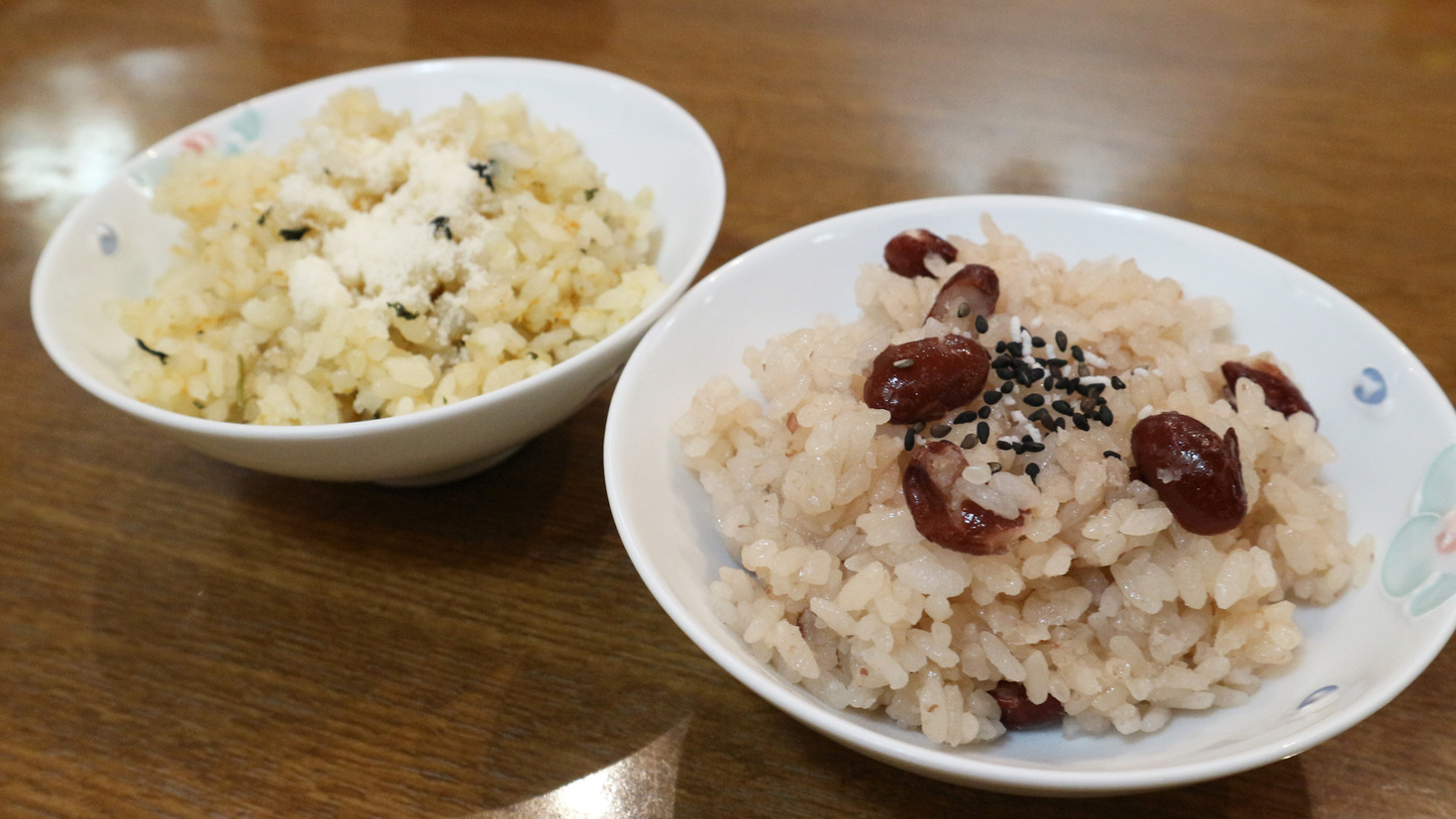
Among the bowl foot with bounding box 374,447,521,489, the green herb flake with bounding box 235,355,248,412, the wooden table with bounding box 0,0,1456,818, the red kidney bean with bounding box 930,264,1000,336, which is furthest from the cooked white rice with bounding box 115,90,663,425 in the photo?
the red kidney bean with bounding box 930,264,1000,336

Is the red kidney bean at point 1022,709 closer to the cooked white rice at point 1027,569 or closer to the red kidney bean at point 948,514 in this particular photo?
the cooked white rice at point 1027,569

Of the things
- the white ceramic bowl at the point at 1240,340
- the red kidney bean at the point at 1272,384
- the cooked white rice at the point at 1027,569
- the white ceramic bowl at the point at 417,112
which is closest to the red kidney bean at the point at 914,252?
the white ceramic bowl at the point at 1240,340

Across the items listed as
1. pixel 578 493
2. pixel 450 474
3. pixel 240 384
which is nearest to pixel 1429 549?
pixel 578 493

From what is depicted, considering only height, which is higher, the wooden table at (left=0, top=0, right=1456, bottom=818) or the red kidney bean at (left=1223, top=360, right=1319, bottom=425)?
the red kidney bean at (left=1223, top=360, right=1319, bottom=425)

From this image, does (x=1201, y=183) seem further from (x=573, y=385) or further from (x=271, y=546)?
(x=271, y=546)

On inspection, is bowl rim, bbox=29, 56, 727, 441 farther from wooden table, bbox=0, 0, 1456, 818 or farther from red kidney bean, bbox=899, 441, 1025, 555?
red kidney bean, bbox=899, 441, 1025, 555

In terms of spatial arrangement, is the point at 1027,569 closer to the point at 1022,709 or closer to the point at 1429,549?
the point at 1022,709
